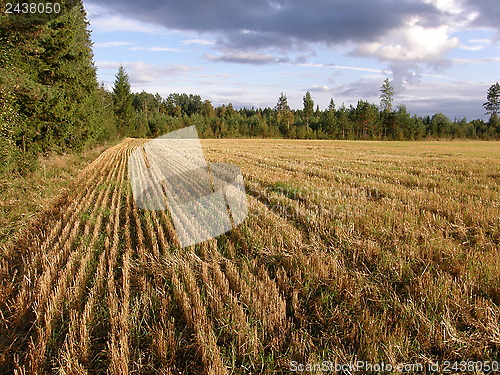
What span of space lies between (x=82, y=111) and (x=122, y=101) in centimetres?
3727

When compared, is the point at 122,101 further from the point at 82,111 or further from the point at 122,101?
the point at 82,111

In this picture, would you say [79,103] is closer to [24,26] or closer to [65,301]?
[24,26]

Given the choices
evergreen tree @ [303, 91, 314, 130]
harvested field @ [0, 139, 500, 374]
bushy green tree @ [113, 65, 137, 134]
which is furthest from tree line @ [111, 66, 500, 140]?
harvested field @ [0, 139, 500, 374]

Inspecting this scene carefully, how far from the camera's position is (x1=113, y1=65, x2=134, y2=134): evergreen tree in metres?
53.2

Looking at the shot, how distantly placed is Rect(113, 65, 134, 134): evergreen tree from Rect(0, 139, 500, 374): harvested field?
53.7 meters

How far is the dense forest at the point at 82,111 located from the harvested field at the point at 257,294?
22.1 ft

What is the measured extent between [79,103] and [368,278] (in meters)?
22.5

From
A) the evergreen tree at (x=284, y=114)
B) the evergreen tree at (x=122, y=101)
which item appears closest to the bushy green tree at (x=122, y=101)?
the evergreen tree at (x=122, y=101)

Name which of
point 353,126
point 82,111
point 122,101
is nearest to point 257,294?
point 82,111

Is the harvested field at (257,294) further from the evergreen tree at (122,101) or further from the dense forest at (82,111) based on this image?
the evergreen tree at (122,101)

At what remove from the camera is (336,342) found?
93.7 inches

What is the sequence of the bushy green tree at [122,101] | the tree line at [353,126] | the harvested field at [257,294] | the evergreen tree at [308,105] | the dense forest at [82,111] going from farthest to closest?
the evergreen tree at [308,105], the tree line at [353,126], the bushy green tree at [122,101], the dense forest at [82,111], the harvested field at [257,294]

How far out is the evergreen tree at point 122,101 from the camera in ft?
174

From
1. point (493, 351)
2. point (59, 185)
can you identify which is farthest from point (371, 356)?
point (59, 185)
